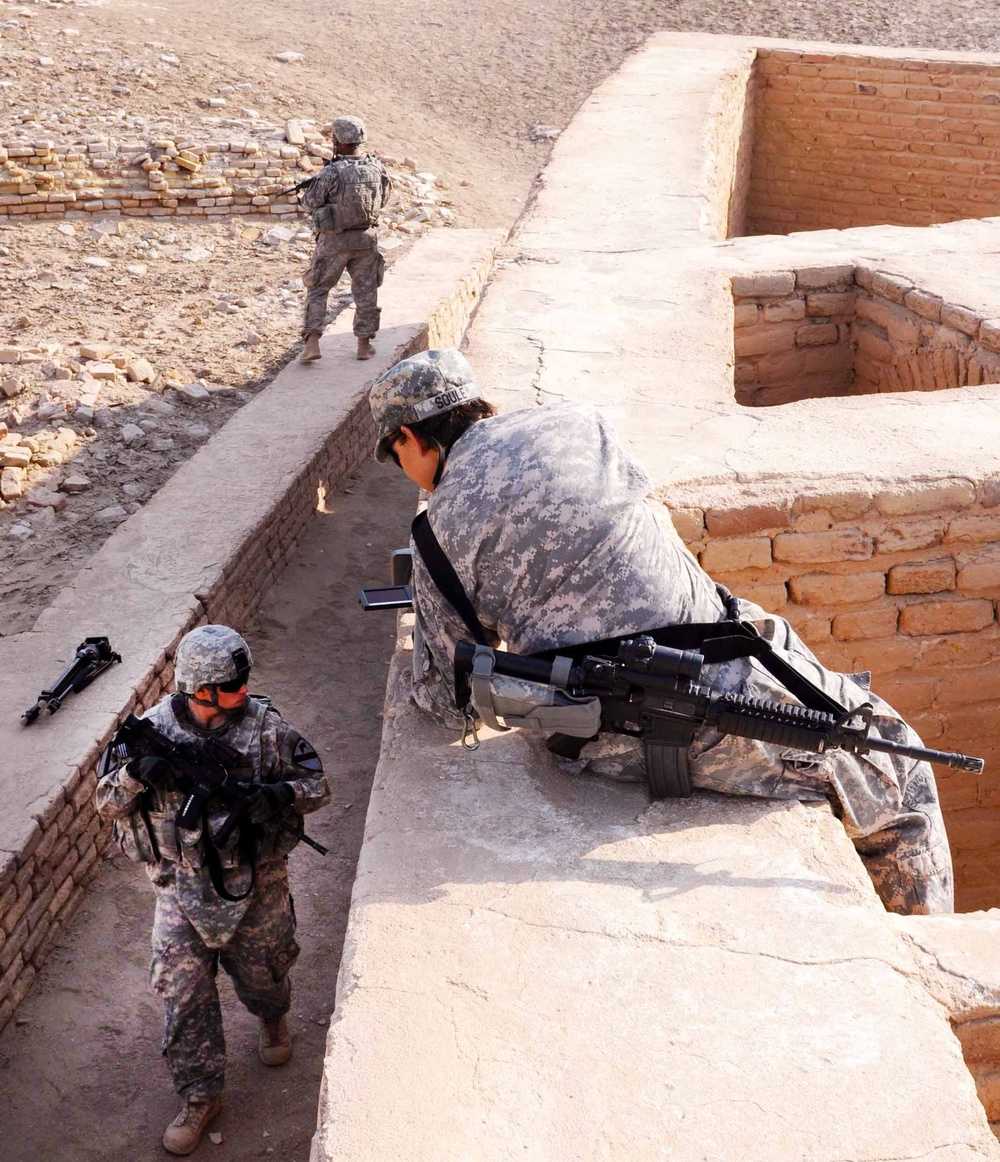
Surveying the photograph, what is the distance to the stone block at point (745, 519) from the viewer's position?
4180mm

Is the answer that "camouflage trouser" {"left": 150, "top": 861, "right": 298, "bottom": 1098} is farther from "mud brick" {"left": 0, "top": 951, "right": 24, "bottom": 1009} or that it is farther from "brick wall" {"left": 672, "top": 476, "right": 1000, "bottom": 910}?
"brick wall" {"left": 672, "top": 476, "right": 1000, "bottom": 910}

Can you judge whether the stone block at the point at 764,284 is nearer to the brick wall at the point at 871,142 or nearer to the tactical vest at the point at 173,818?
the tactical vest at the point at 173,818

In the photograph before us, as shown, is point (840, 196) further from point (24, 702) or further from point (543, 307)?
point (24, 702)

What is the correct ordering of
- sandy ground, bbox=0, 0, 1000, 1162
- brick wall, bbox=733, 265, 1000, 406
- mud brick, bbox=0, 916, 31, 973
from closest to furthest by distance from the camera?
sandy ground, bbox=0, 0, 1000, 1162, mud brick, bbox=0, 916, 31, 973, brick wall, bbox=733, 265, 1000, 406

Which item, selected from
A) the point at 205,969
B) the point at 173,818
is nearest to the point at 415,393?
the point at 173,818

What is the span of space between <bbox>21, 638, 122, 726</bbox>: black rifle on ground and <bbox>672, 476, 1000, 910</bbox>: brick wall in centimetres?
244

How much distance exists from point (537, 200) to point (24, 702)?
16.3 ft

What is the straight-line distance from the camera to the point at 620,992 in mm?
2486

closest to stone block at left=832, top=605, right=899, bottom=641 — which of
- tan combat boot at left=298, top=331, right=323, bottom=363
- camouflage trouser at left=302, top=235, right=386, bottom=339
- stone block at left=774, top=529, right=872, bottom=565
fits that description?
stone block at left=774, top=529, right=872, bottom=565

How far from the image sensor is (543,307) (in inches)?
244

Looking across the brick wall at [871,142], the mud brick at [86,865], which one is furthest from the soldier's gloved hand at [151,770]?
the brick wall at [871,142]

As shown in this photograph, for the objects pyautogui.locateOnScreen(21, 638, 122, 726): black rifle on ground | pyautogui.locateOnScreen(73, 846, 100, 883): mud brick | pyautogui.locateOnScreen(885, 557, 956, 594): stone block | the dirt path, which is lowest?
the dirt path

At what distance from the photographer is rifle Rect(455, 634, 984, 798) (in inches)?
109

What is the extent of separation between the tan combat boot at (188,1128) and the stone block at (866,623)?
2.62m
